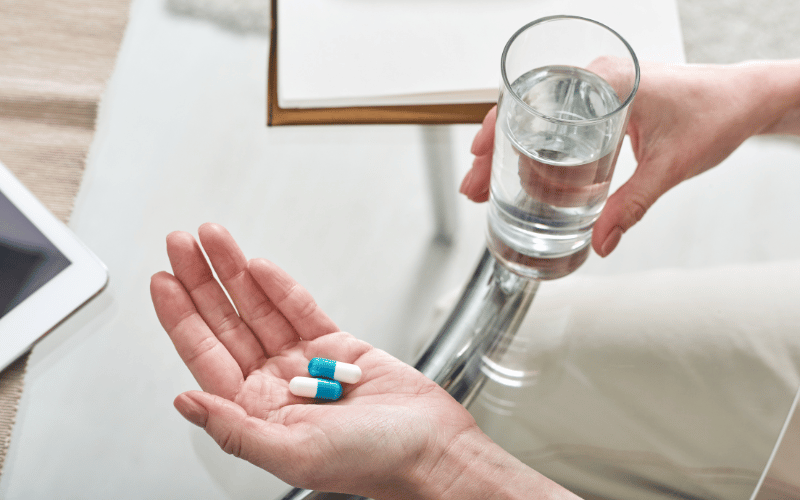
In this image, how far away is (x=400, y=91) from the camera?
2.87 feet

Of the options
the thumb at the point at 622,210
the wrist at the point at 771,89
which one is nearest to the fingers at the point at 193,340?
the thumb at the point at 622,210

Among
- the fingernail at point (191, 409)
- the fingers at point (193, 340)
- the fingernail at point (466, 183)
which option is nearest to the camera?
the fingernail at point (191, 409)

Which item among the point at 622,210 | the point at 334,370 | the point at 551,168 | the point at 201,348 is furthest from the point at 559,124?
the point at 201,348

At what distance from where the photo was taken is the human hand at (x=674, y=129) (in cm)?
73

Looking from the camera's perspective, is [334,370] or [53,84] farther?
[53,84]

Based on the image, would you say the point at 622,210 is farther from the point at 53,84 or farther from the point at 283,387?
the point at 53,84

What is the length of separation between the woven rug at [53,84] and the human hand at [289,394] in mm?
279

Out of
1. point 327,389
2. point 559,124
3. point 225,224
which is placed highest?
point 559,124

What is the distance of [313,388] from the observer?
0.63 meters

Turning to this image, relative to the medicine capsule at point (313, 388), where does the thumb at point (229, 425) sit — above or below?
above

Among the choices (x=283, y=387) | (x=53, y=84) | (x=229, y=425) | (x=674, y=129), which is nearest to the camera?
(x=229, y=425)

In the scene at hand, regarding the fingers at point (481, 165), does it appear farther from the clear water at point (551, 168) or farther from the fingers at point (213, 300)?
the fingers at point (213, 300)

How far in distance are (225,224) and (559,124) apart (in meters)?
0.49

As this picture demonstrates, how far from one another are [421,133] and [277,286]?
13.3 inches
